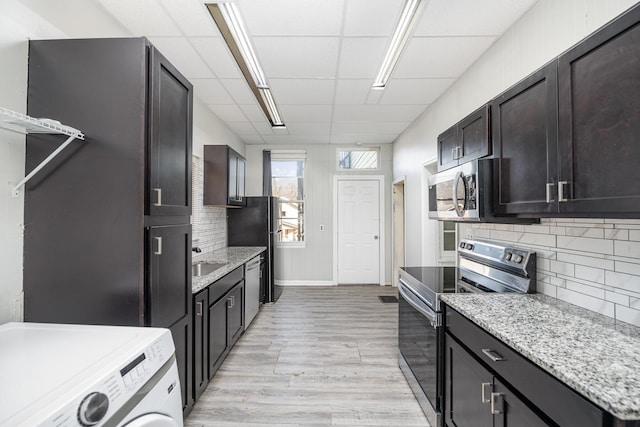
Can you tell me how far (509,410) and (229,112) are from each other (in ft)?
12.7

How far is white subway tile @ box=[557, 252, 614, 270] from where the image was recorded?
138cm

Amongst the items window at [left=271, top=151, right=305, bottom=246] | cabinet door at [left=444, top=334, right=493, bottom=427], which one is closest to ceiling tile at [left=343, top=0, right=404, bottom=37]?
cabinet door at [left=444, top=334, right=493, bottom=427]

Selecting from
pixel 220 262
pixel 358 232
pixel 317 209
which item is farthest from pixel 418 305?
pixel 317 209

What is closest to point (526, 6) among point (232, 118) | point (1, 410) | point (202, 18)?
point (202, 18)

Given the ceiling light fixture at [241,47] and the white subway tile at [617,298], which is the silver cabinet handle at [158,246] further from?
the white subway tile at [617,298]

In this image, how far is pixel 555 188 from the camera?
128 centimetres

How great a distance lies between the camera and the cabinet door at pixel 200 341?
200 centimetres

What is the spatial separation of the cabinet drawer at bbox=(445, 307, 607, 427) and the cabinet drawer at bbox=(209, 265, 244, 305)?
1.79 m

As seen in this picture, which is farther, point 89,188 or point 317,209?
point 317,209

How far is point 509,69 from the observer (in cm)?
207

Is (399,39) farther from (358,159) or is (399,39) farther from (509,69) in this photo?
(358,159)

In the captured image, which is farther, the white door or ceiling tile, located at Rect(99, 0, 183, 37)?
the white door

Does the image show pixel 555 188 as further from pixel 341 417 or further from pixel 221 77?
pixel 221 77

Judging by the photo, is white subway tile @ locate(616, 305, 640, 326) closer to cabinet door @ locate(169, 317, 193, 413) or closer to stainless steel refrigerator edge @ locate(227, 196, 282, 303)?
cabinet door @ locate(169, 317, 193, 413)
